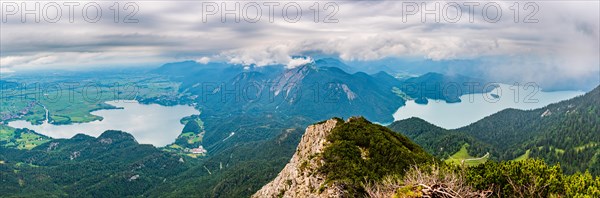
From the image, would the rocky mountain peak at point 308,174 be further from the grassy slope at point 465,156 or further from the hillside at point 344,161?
the grassy slope at point 465,156

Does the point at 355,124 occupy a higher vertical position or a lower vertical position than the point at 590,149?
higher

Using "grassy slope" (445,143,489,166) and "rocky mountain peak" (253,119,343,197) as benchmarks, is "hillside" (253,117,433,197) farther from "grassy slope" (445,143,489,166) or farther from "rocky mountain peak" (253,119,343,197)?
"grassy slope" (445,143,489,166)

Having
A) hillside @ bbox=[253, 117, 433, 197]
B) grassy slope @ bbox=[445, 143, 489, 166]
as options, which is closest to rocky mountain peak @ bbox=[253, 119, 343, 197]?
hillside @ bbox=[253, 117, 433, 197]

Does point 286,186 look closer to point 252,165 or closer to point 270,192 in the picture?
point 270,192

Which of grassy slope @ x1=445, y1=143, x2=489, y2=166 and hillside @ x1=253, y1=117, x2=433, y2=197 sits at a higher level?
hillside @ x1=253, y1=117, x2=433, y2=197

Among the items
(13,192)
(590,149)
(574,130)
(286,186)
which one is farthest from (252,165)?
(574,130)

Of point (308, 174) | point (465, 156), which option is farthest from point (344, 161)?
point (465, 156)

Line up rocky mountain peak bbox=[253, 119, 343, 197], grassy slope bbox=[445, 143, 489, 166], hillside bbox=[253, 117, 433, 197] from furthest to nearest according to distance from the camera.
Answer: grassy slope bbox=[445, 143, 489, 166]
rocky mountain peak bbox=[253, 119, 343, 197]
hillside bbox=[253, 117, 433, 197]

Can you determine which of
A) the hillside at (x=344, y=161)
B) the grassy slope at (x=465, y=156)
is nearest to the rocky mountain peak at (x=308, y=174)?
Answer: the hillside at (x=344, y=161)
